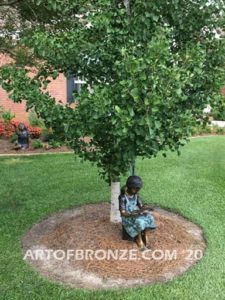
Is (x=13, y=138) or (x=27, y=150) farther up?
(x=13, y=138)

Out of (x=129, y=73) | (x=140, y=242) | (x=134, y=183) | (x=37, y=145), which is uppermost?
(x=129, y=73)

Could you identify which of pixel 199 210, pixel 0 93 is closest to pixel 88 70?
pixel 199 210

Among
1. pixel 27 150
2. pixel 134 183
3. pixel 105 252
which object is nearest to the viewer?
pixel 134 183

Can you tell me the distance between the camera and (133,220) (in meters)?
5.31

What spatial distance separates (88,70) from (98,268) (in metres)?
2.41

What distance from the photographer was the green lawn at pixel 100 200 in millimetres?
4602

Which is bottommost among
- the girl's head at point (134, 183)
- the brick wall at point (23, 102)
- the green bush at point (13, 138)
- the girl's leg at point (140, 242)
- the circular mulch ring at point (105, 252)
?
the circular mulch ring at point (105, 252)

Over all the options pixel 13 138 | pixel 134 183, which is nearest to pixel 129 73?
pixel 134 183

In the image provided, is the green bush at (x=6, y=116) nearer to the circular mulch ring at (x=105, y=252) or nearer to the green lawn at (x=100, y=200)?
the green lawn at (x=100, y=200)

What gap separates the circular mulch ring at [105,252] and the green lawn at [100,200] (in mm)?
156

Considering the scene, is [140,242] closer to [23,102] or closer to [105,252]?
[105,252]

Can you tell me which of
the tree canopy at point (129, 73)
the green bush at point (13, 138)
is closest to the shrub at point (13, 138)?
the green bush at point (13, 138)

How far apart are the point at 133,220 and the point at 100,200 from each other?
2261mm

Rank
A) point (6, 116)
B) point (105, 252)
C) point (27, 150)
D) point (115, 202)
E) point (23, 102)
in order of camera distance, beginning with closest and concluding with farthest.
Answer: point (105, 252), point (115, 202), point (27, 150), point (6, 116), point (23, 102)
